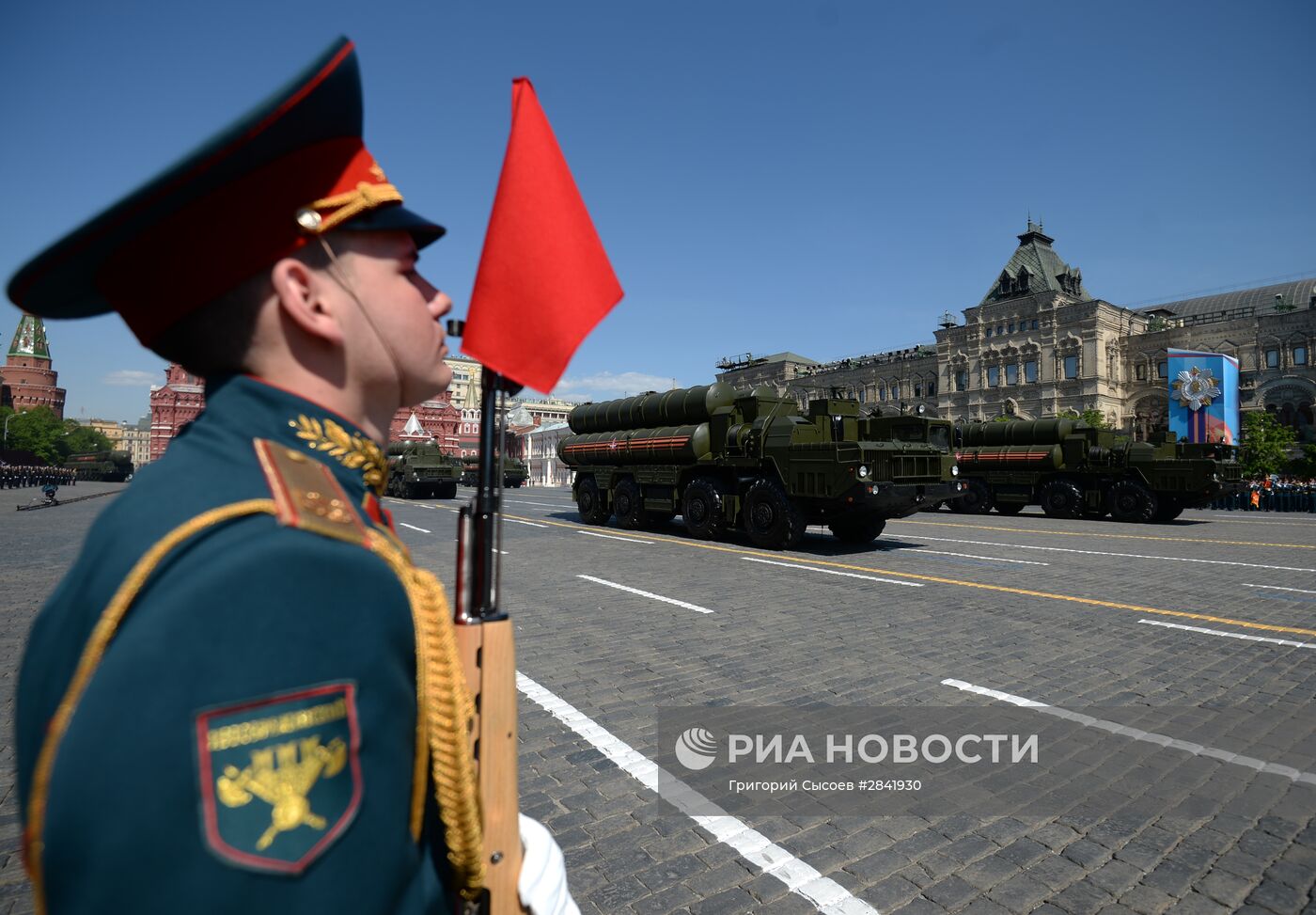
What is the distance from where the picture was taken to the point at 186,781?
69 cm

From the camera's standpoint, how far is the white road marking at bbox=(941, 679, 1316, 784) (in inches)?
143

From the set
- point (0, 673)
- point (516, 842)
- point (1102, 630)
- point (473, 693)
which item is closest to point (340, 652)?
point (473, 693)

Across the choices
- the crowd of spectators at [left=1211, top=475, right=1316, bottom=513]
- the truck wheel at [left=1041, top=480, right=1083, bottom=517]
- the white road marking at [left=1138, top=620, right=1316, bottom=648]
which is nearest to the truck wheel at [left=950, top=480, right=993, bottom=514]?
the truck wheel at [left=1041, top=480, right=1083, bottom=517]

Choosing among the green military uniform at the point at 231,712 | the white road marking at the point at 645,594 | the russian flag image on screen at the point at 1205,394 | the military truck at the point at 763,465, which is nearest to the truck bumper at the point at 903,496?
the military truck at the point at 763,465

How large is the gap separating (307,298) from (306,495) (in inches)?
12.4

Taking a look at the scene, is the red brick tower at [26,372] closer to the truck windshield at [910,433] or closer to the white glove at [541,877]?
the truck windshield at [910,433]

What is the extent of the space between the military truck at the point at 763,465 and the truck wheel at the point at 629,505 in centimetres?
3

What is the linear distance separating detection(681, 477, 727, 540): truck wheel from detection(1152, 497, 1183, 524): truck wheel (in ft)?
41.1

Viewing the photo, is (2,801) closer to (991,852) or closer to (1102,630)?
(991,852)

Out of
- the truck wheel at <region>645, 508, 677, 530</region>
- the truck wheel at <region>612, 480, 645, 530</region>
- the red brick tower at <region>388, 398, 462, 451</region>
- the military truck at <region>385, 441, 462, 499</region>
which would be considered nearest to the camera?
the truck wheel at <region>645, 508, 677, 530</region>

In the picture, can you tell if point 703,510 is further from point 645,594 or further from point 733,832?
point 733,832

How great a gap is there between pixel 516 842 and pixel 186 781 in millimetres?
677

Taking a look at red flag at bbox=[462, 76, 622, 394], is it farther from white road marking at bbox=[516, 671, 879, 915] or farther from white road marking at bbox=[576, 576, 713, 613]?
white road marking at bbox=[576, 576, 713, 613]

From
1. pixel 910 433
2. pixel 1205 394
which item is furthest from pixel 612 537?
pixel 1205 394
